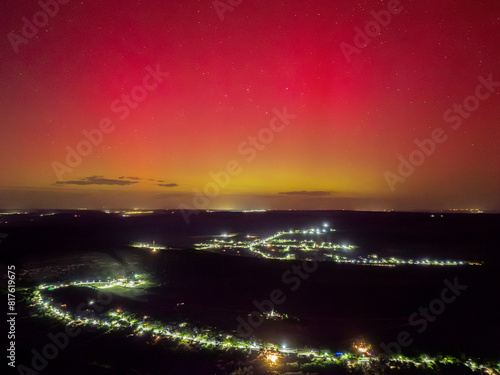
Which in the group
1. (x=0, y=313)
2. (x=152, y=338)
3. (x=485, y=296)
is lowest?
(x=485, y=296)

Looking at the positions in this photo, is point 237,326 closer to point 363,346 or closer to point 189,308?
point 189,308

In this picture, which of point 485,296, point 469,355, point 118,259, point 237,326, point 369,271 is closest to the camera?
point 469,355

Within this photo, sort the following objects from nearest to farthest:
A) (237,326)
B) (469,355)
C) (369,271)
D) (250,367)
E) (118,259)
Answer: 1. (250,367)
2. (469,355)
3. (237,326)
4. (369,271)
5. (118,259)

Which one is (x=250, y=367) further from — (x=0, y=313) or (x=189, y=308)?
(x=0, y=313)

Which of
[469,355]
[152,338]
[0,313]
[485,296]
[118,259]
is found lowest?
[118,259]

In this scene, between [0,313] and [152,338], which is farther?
[0,313]

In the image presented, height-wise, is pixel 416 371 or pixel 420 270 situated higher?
pixel 416 371

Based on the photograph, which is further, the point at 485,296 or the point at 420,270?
the point at 420,270

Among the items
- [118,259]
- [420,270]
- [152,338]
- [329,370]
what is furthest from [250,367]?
[420,270]

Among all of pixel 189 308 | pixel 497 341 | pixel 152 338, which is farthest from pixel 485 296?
pixel 152 338
